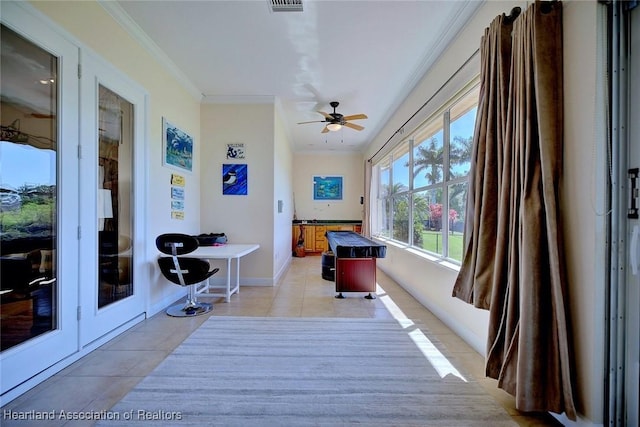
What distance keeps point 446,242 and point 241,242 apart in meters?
2.88

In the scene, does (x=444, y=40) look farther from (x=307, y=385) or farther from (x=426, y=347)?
(x=307, y=385)

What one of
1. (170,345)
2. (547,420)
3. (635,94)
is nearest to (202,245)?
(170,345)

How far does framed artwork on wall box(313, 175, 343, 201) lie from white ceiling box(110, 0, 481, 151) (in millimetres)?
3664

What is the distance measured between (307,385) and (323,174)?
6421 millimetres

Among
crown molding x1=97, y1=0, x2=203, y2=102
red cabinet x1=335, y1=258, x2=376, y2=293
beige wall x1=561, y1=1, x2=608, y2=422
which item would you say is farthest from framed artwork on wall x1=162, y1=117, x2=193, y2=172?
beige wall x1=561, y1=1, x2=608, y2=422

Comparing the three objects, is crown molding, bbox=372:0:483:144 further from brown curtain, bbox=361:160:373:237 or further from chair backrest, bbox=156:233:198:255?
chair backrest, bbox=156:233:198:255

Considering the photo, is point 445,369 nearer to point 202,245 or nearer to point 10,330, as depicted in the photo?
point 10,330

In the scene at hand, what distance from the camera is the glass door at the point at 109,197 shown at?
2.07m

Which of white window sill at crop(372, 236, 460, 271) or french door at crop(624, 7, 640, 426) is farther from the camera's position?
white window sill at crop(372, 236, 460, 271)

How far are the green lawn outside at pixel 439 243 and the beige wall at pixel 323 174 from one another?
4162mm

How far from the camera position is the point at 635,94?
3.92ft

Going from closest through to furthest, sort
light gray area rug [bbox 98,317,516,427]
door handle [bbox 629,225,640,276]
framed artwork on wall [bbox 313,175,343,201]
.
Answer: door handle [bbox 629,225,640,276] → light gray area rug [bbox 98,317,516,427] → framed artwork on wall [bbox 313,175,343,201]

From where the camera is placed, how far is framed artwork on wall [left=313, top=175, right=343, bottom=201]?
7688 millimetres

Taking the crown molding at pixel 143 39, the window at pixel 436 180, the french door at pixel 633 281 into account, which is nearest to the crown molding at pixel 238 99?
the crown molding at pixel 143 39
